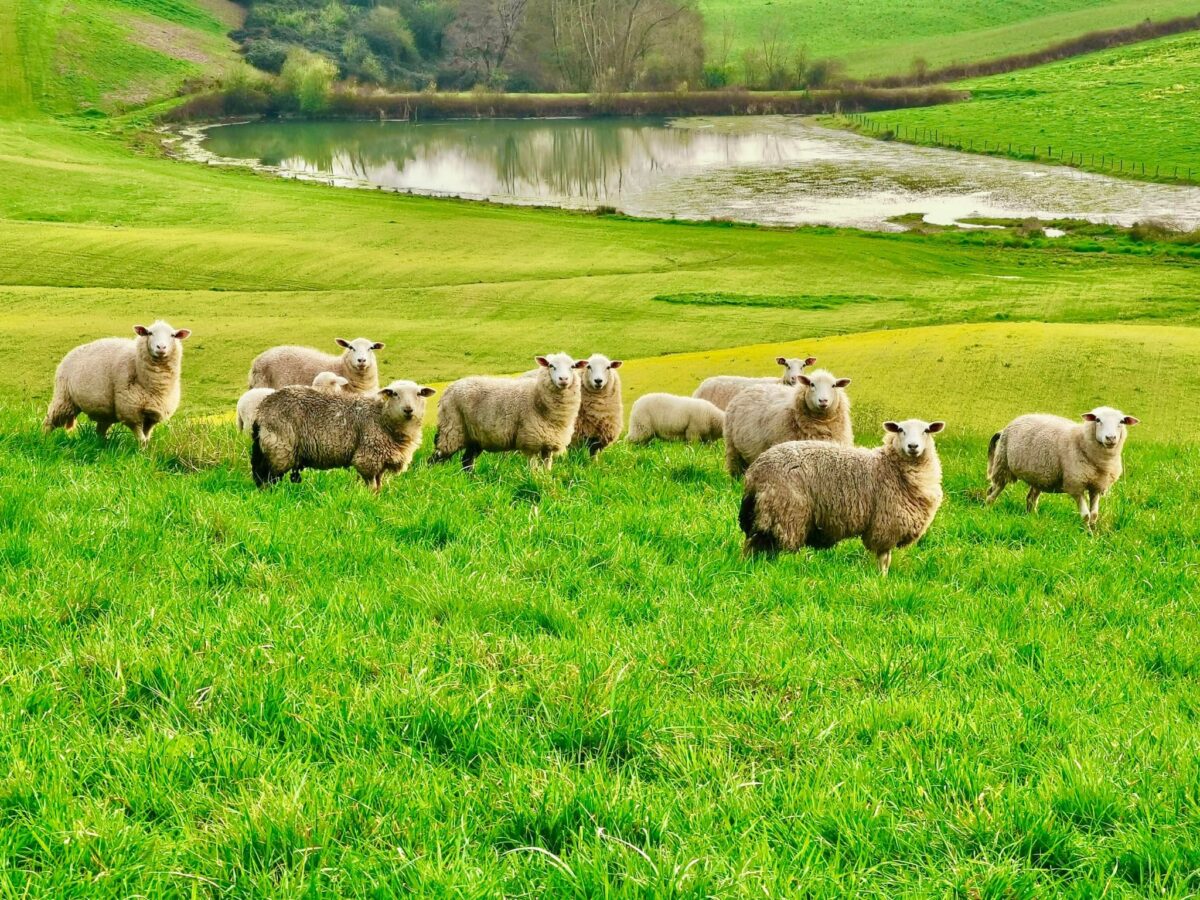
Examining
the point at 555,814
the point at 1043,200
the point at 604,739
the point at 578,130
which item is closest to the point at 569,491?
the point at 604,739

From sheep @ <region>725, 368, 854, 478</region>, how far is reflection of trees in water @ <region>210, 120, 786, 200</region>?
130 feet

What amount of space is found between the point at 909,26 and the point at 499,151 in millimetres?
65067

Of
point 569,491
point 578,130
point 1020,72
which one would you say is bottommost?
point 569,491

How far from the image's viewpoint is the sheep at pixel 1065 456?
839 centimetres

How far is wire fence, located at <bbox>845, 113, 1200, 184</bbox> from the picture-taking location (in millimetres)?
48716

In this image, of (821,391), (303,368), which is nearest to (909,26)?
(303,368)

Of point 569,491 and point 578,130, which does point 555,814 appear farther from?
point 578,130

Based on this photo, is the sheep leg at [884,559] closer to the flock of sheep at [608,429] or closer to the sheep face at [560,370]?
the flock of sheep at [608,429]

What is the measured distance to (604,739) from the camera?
10.3 ft

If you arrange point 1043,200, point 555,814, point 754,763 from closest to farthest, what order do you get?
point 555,814
point 754,763
point 1043,200

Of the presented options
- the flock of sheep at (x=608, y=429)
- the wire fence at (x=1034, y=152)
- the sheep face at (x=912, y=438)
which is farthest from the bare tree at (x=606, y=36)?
the sheep face at (x=912, y=438)

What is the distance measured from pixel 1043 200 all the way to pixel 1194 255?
13.9m

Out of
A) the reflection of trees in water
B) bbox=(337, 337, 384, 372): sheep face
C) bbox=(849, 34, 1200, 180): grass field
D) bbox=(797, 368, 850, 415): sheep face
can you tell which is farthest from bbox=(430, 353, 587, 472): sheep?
bbox=(849, 34, 1200, 180): grass field

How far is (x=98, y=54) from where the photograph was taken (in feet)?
258
